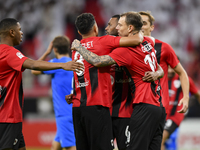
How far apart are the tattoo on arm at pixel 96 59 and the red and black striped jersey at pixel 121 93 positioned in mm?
511

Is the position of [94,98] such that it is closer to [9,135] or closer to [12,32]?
[9,135]

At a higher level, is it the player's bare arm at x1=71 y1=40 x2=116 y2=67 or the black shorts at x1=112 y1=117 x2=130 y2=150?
the player's bare arm at x1=71 y1=40 x2=116 y2=67

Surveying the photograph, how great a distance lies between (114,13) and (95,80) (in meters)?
12.2

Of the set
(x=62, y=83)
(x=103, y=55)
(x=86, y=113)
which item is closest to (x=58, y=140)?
(x=62, y=83)

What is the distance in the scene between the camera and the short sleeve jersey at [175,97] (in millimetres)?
7398

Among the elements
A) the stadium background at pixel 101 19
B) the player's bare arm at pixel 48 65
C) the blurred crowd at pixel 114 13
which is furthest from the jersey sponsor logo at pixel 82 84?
the blurred crowd at pixel 114 13

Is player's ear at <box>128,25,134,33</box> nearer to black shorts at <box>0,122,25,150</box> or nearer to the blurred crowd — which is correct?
black shorts at <box>0,122,25,150</box>

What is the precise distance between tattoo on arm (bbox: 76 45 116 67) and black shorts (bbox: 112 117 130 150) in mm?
1055

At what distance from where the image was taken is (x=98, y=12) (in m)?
16.4

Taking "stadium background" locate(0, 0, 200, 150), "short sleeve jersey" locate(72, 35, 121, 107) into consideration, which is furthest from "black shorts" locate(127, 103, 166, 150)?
"stadium background" locate(0, 0, 200, 150)

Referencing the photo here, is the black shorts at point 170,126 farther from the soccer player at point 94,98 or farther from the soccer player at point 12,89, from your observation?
the soccer player at point 12,89

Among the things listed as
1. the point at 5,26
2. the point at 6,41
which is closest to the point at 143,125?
the point at 6,41

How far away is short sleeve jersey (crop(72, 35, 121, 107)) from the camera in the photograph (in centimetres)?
415

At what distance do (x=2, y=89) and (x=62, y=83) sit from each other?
83.1 inches
